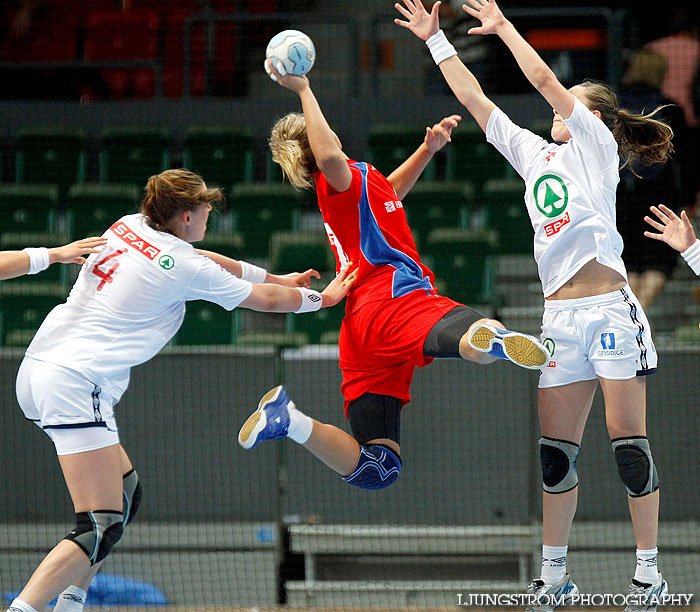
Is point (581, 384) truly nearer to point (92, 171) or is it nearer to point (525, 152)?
point (525, 152)

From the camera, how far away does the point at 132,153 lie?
9.16m

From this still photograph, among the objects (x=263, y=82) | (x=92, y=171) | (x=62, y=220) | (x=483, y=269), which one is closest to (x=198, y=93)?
(x=263, y=82)

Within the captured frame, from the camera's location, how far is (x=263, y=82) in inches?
411

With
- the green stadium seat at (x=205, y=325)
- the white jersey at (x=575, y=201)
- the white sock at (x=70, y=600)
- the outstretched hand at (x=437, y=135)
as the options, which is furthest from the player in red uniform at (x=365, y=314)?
the green stadium seat at (x=205, y=325)

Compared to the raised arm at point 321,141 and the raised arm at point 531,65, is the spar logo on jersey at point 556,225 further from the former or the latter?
the raised arm at point 321,141

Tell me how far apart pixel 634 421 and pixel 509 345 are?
0.76 m

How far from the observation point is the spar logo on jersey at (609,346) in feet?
13.0

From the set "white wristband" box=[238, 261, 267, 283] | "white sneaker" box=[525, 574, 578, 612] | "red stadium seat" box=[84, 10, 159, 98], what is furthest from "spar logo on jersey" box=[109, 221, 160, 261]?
"red stadium seat" box=[84, 10, 159, 98]

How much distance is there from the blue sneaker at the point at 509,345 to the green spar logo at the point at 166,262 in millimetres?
1248

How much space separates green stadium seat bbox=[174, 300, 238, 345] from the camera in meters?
7.25

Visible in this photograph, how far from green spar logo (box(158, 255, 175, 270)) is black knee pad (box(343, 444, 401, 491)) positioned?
115 cm

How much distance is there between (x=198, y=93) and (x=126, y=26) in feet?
3.86

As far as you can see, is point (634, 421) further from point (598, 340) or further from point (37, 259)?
point (37, 259)

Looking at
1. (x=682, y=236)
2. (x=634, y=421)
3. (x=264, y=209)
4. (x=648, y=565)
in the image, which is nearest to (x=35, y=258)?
(x=634, y=421)
